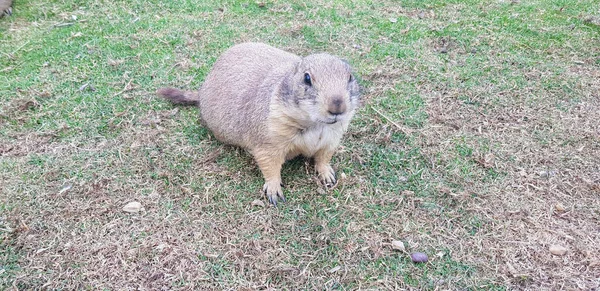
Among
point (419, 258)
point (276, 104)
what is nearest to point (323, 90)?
point (276, 104)

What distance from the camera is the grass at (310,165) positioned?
2.74m

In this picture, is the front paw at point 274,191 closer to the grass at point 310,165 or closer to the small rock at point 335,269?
the grass at point 310,165

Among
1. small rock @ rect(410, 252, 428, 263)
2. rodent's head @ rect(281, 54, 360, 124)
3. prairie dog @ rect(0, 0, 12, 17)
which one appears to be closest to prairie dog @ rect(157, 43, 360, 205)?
rodent's head @ rect(281, 54, 360, 124)

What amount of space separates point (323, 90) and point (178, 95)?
1.92 m

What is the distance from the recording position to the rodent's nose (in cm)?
250

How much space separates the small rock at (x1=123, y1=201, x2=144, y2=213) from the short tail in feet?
4.14

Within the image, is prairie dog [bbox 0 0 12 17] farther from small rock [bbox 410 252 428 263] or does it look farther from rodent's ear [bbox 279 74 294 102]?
small rock [bbox 410 252 428 263]

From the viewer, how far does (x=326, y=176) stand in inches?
132

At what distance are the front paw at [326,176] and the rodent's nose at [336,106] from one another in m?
0.92

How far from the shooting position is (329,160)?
336 cm

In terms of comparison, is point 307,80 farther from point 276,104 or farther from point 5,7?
point 5,7

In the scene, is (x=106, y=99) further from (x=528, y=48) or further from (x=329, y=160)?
(x=528, y=48)

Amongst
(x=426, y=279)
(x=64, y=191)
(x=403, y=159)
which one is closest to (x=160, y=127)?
(x=64, y=191)

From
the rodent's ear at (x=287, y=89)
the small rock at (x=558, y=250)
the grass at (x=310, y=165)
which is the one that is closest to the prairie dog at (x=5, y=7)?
the grass at (x=310, y=165)
